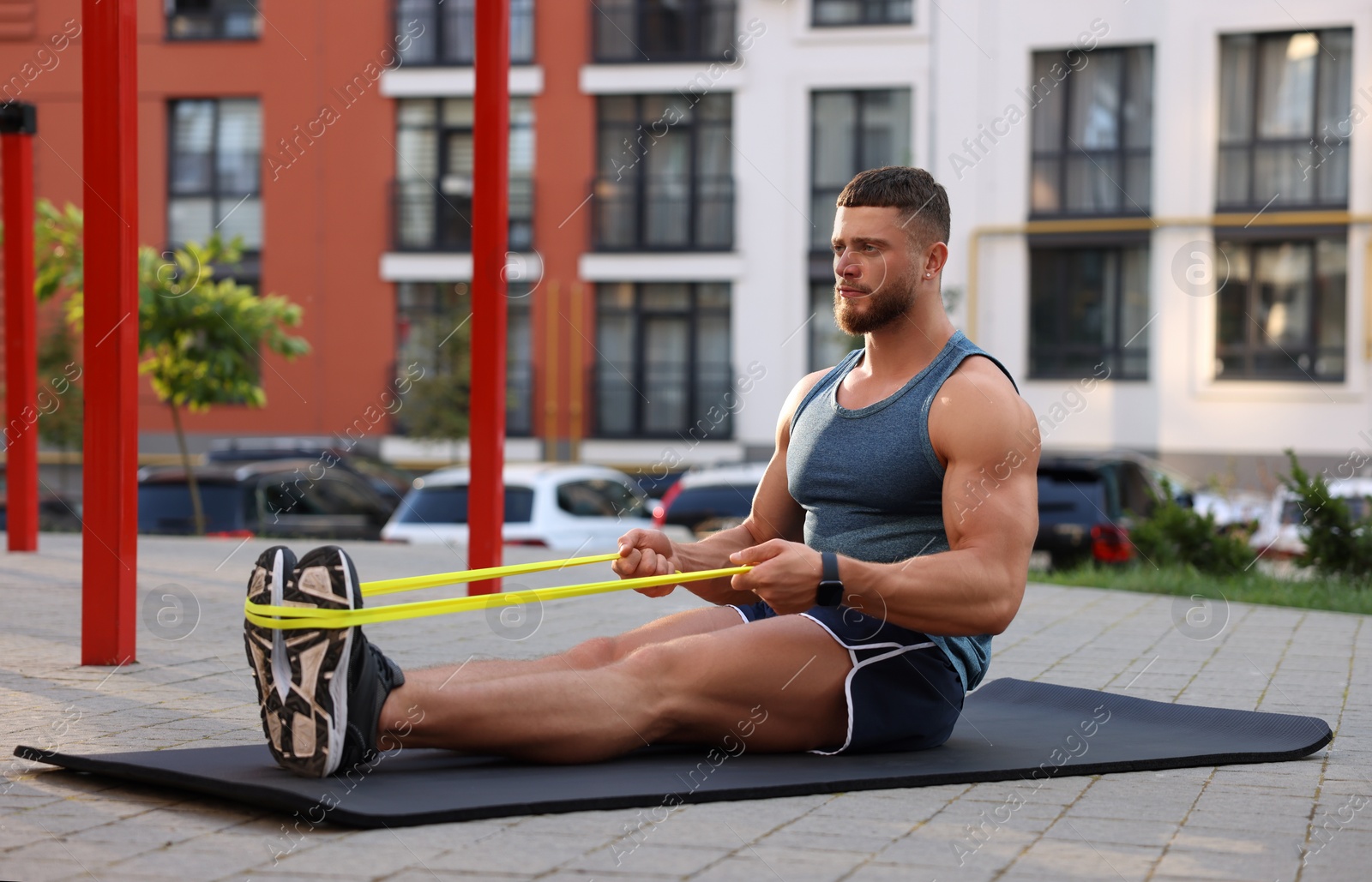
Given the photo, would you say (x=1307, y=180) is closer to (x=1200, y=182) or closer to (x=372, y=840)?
(x=1200, y=182)

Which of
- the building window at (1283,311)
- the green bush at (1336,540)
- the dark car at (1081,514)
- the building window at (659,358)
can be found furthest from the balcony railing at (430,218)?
the green bush at (1336,540)

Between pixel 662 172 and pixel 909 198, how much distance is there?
976 inches

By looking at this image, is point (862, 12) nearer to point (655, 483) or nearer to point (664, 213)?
point (664, 213)

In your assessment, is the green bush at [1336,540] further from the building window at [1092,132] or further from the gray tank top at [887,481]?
the building window at [1092,132]

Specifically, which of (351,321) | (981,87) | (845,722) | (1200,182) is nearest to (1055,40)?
(981,87)

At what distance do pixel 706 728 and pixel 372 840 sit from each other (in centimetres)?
109

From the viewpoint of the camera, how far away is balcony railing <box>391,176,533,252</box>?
1133 inches

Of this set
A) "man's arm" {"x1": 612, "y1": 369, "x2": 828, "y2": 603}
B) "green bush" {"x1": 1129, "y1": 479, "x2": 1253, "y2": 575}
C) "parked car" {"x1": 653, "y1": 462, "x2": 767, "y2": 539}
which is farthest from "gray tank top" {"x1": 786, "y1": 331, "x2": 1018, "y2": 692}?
"parked car" {"x1": 653, "y1": 462, "x2": 767, "y2": 539}

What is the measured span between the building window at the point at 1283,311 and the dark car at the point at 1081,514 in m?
14.1

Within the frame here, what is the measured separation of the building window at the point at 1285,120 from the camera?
81.9 feet

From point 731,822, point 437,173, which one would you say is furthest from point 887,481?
point 437,173

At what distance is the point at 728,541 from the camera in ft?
15.7

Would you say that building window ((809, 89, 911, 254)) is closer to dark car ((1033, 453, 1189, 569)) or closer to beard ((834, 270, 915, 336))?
dark car ((1033, 453, 1189, 569))

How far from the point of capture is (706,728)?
13.8 feet
